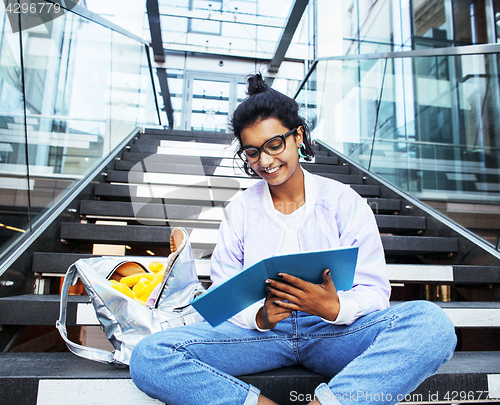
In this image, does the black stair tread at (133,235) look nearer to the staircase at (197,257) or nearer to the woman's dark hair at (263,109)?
the staircase at (197,257)

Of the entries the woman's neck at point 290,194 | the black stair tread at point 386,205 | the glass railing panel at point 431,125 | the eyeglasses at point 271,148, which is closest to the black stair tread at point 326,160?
the glass railing panel at point 431,125

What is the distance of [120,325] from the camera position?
117cm

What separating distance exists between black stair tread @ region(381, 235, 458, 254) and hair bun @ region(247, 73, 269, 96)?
49.9 inches

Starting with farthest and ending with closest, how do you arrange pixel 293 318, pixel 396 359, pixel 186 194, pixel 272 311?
pixel 186 194
pixel 293 318
pixel 272 311
pixel 396 359

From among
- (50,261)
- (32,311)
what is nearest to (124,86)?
(50,261)

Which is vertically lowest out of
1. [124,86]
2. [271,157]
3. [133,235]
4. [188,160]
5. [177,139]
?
[133,235]

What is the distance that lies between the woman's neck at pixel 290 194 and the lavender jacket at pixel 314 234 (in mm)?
30

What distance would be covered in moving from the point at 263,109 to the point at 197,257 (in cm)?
134

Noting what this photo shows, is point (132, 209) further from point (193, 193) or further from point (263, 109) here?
point (263, 109)

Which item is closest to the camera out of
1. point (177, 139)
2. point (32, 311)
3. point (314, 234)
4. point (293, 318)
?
point (293, 318)

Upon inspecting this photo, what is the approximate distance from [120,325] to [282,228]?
61cm

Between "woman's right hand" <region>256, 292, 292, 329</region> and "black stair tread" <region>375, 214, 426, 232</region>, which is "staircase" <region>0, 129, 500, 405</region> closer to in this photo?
"black stair tread" <region>375, 214, 426, 232</region>

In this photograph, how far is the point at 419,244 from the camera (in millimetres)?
2227

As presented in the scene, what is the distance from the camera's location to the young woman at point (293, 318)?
2.93ft
